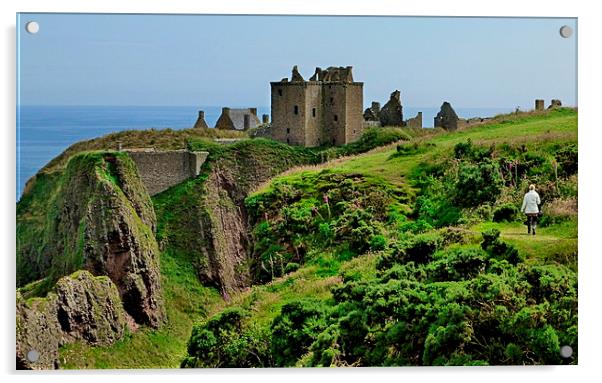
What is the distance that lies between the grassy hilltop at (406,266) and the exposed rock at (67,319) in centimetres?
33

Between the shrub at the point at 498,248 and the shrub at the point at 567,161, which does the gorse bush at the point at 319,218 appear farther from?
the shrub at the point at 567,161

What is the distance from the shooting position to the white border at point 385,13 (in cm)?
1345

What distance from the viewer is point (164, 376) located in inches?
533

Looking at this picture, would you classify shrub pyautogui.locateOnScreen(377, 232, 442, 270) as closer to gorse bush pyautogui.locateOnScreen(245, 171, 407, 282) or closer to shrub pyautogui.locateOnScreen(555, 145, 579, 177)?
gorse bush pyautogui.locateOnScreen(245, 171, 407, 282)

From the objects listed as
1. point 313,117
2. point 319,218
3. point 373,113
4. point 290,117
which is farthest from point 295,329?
point 373,113

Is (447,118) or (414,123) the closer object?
→ (447,118)

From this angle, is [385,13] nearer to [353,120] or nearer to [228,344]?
[228,344]

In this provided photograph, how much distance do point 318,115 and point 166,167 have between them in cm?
352

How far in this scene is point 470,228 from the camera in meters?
15.2

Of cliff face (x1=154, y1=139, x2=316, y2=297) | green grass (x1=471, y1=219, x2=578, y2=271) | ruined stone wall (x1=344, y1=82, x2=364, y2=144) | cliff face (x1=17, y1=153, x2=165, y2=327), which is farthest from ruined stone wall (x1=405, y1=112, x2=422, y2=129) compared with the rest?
green grass (x1=471, y1=219, x2=578, y2=271)

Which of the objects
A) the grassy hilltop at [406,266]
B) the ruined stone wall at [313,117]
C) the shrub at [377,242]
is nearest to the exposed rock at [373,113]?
the ruined stone wall at [313,117]

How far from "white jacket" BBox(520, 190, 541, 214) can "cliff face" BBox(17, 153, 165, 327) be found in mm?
8474
